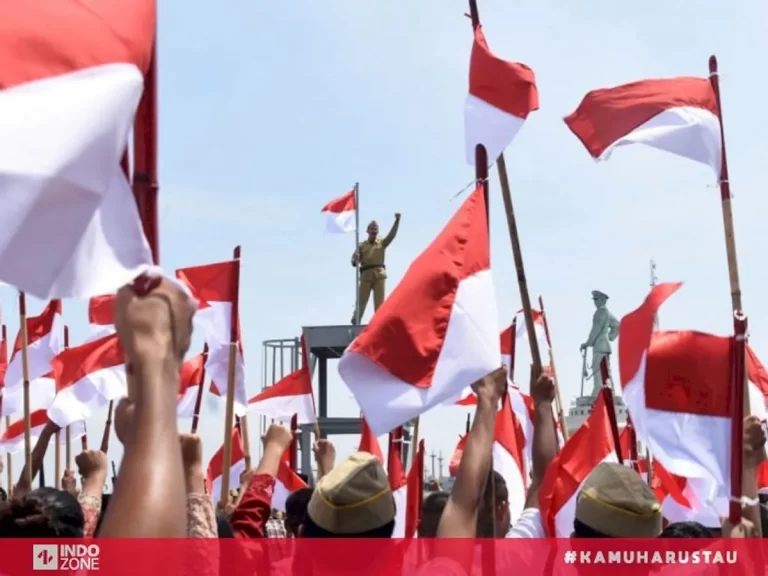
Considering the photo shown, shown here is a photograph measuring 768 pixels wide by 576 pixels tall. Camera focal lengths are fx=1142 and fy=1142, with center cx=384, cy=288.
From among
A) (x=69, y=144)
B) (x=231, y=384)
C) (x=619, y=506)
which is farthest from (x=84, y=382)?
(x=69, y=144)

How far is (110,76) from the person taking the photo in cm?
270

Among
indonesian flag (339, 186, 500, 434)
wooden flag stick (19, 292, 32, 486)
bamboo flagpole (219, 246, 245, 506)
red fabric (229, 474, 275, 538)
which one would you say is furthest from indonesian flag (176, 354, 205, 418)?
indonesian flag (339, 186, 500, 434)

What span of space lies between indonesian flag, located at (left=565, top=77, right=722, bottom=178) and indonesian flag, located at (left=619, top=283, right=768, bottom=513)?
75 centimetres

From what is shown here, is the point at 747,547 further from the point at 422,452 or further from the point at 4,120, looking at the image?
the point at 422,452

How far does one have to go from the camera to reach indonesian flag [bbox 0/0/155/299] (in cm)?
245

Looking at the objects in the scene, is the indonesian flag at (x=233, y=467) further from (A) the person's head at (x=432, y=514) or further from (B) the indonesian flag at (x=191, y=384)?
(A) the person's head at (x=432, y=514)

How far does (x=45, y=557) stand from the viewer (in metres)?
3.30

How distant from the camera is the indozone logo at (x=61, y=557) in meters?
3.07

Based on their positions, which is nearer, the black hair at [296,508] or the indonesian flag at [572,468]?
the indonesian flag at [572,468]

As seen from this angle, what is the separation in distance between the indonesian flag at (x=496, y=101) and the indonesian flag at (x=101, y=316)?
5442mm

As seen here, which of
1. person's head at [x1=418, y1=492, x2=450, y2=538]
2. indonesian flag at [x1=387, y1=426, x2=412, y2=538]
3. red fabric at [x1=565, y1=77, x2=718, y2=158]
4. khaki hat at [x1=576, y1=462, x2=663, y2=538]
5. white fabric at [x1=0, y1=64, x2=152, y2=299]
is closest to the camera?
white fabric at [x1=0, y1=64, x2=152, y2=299]

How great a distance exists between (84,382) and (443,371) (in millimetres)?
5375

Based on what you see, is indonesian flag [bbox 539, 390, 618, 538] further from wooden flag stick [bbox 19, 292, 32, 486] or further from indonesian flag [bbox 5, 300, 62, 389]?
indonesian flag [bbox 5, 300, 62, 389]

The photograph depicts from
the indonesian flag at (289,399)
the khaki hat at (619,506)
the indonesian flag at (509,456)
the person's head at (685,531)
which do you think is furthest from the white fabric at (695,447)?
the indonesian flag at (289,399)
